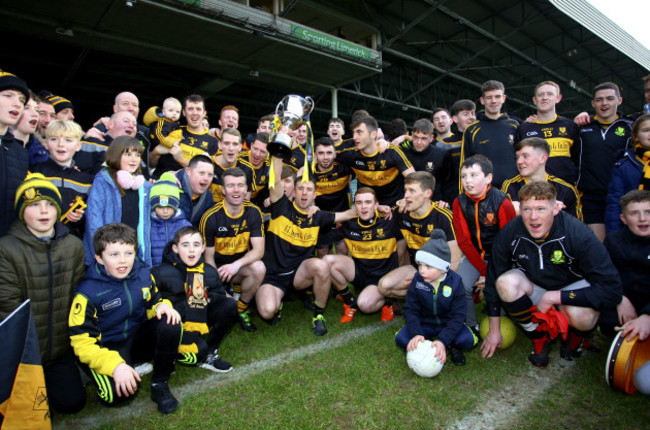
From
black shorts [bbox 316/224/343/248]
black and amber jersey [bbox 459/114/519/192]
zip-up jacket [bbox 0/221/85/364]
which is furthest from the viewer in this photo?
black shorts [bbox 316/224/343/248]

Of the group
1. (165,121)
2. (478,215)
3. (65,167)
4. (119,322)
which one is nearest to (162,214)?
(65,167)

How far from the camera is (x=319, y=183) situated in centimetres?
518

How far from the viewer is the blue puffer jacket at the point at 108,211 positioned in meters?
3.01

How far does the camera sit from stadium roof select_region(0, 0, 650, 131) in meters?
10.2

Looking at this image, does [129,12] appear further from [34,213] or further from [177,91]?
[34,213]

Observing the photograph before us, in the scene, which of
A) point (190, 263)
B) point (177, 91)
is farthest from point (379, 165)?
point (177, 91)

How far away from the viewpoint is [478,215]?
3.64 meters

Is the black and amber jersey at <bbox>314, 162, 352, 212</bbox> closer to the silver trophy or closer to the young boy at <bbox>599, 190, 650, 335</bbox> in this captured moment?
the silver trophy

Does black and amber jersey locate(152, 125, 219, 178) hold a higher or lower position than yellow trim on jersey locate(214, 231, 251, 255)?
higher

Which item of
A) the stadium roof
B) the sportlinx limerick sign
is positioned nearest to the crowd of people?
the stadium roof

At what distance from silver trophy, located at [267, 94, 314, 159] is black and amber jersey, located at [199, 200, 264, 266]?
79 centimetres

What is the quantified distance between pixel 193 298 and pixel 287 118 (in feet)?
6.00

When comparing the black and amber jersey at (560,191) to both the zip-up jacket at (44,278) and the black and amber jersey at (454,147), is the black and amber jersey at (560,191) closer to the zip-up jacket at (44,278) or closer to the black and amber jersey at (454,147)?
the black and amber jersey at (454,147)

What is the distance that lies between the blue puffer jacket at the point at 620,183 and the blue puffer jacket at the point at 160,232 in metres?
4.17
